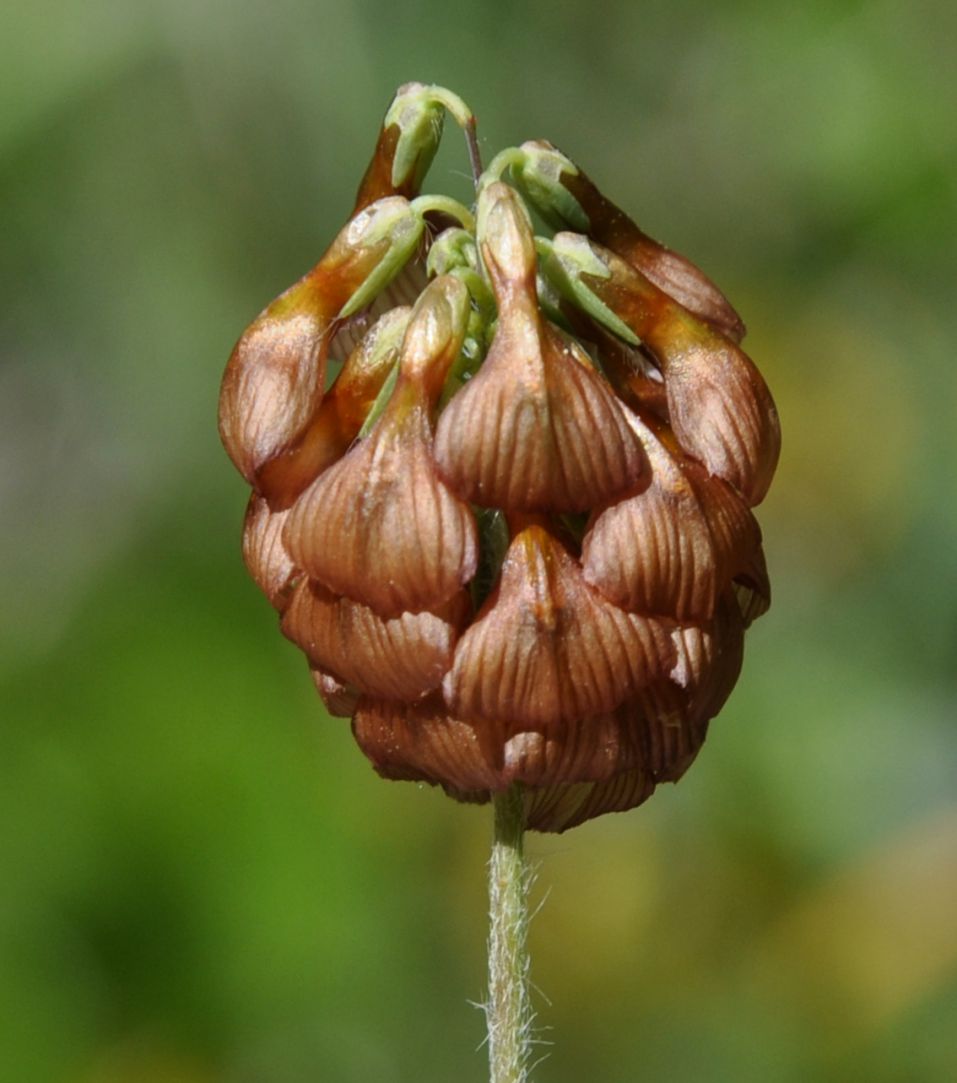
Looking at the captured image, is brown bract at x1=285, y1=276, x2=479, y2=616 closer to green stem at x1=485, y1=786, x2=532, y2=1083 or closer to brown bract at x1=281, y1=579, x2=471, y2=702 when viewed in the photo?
brown bract at x1=281, y1=579, x2=471, y2=702

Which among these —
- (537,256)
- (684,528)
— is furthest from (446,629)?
(537,256)

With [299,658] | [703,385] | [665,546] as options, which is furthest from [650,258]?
[299,658]

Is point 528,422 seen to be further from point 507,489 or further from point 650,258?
point 650,258

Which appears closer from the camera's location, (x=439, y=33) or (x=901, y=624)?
(x=901, y=624)

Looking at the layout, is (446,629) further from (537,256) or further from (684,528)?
(537,256)

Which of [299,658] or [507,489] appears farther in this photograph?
[299,658]

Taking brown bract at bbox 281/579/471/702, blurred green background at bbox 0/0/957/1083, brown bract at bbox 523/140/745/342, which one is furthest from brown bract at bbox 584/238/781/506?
blurred green background at bbox 0/0/957/1083
